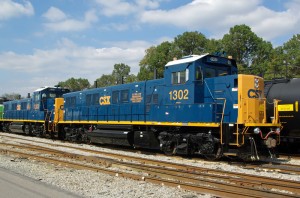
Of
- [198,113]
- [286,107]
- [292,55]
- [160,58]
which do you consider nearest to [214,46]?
[160,58]

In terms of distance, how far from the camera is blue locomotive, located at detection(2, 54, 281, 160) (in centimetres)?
1255

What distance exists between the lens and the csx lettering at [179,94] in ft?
45.5

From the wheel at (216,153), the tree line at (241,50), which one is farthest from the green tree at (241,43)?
the wheel at (216,153)

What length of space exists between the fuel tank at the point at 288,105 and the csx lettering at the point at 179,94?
11.2 feet

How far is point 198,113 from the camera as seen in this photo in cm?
1330

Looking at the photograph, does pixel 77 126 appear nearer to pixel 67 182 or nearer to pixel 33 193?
pixel 67 182

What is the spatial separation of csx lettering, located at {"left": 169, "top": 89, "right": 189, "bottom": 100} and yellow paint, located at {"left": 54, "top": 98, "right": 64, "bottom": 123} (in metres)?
11.8

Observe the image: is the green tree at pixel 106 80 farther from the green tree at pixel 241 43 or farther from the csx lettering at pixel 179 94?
the csx lettering at pixel 179 94

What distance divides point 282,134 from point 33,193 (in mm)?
11377

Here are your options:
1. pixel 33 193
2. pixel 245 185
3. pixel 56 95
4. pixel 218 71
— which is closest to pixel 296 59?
pixel 56 95

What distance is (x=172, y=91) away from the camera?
1456 cm

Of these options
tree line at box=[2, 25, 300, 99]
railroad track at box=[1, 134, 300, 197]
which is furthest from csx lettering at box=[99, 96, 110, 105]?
tree line at box=[2, 25, 300, 99]

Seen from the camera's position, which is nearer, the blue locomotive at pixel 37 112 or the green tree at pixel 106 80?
the blue locomotive at pixel 37 112

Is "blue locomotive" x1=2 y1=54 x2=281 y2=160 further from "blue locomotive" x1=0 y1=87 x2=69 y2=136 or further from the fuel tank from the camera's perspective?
"blue locomotive" x1=0 y1=87 x2=69 y2=136
